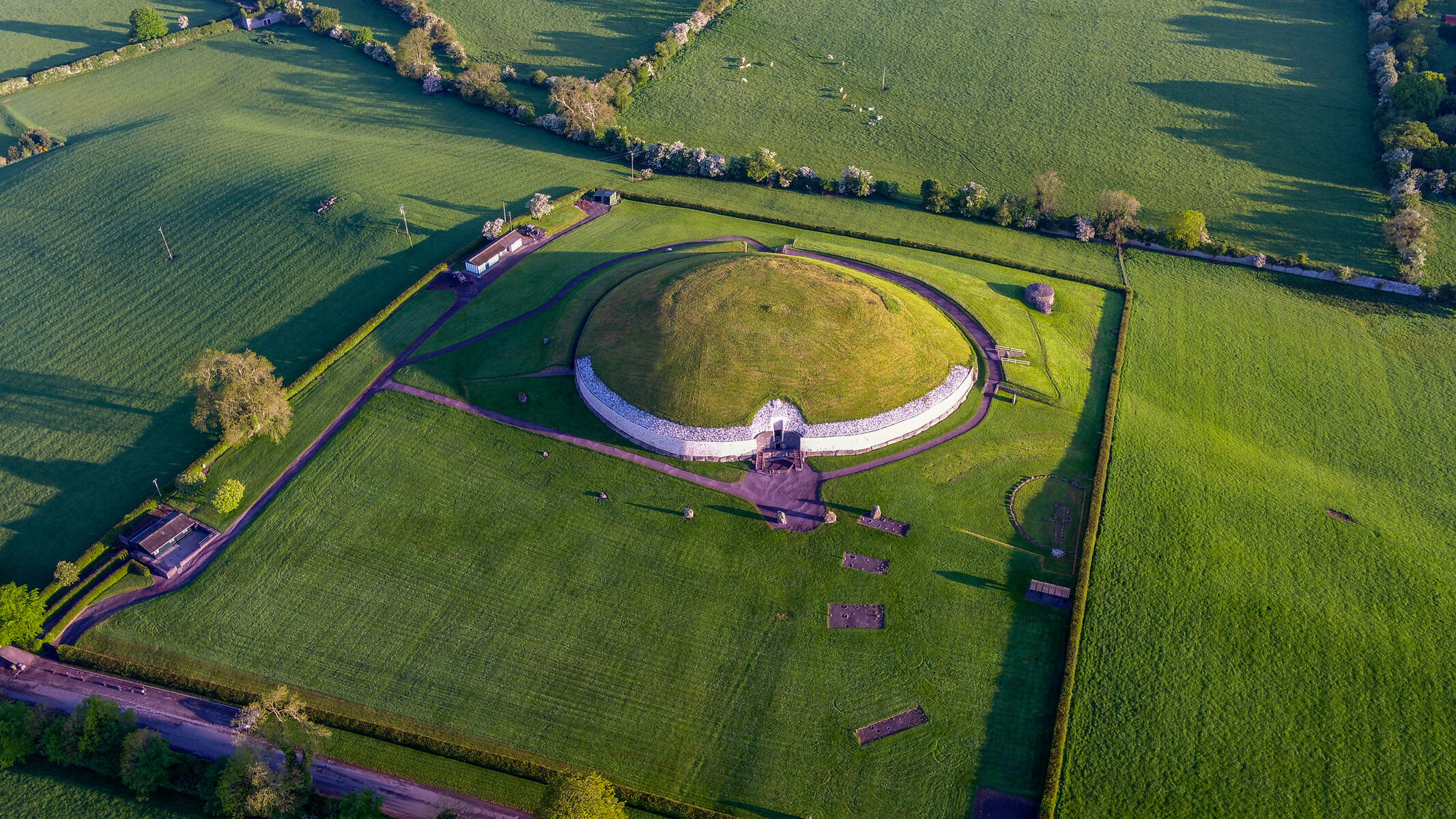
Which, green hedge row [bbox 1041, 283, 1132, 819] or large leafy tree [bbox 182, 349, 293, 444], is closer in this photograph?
green hedge row [bbox 1041, 283, 1132, 819]

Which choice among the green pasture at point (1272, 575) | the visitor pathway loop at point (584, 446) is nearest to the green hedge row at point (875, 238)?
the green pasture at point (1272, 575)

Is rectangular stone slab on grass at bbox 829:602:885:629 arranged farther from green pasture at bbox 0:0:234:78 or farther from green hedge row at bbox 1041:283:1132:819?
green pasture at bbox 0:0:234:78

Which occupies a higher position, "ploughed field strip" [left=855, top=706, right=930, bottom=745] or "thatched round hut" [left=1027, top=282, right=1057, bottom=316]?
"thatched round hut" [left=1027, top=282, right=1057, bottom=316]

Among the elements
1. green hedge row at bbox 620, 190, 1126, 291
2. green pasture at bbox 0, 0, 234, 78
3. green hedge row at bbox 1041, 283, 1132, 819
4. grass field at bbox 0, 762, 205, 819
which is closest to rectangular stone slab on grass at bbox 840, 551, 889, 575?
green hedge row at bbox 1041, 283, 1132, 819

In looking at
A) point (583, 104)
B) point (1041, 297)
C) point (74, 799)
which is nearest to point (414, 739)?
point (74, 799)

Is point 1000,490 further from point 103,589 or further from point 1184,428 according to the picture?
point 103,589

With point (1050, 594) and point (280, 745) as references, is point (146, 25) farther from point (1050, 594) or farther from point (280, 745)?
point (1050, 594)

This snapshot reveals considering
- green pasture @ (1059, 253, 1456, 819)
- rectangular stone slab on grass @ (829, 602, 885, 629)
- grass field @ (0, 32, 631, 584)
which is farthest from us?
grass field @ (0, 32, 631, 584)

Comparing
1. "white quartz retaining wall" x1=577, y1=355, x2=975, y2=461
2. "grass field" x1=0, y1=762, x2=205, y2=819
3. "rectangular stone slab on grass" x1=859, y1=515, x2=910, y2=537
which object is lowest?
"grass field" x1=0, y1=762, x2=205, y2=819
